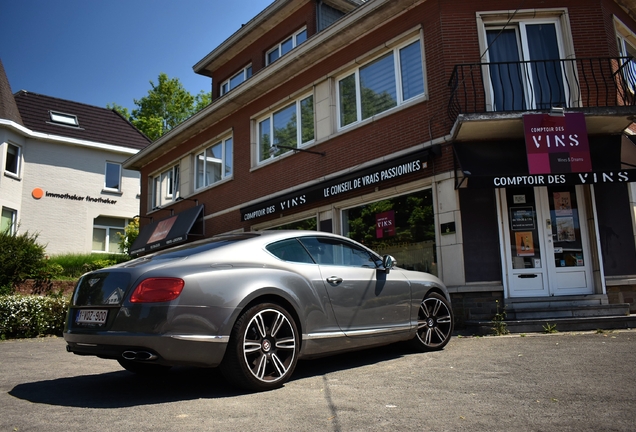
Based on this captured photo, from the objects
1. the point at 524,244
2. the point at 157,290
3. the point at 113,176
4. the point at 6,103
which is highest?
the point at 6,103

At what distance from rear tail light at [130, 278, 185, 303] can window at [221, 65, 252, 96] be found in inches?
589

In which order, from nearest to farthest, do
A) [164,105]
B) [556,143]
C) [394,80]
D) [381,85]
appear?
[556,143] → [394,80] → [381,85] → [164,105]

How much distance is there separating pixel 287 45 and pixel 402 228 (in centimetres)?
861

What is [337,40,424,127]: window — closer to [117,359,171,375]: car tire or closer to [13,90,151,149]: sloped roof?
[117,359,171,375]: car tire

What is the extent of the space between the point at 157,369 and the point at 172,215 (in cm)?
1512

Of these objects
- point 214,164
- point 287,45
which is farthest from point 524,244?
point 214,164

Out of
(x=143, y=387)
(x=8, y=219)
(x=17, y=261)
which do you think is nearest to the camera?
(x=143, y=387)

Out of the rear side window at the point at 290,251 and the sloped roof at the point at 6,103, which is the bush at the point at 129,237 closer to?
the sloped roof at the point at 6,103

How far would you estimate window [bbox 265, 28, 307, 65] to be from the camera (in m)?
16.2

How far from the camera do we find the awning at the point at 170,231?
703 inches

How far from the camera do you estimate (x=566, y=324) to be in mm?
8188

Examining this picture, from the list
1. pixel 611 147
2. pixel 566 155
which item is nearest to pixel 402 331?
pixel 566 155

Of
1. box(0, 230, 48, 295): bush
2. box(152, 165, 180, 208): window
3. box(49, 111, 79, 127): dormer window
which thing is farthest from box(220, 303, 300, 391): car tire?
box(49, 111, 79, 127): dormer window

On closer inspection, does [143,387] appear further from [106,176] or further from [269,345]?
[106,176]
